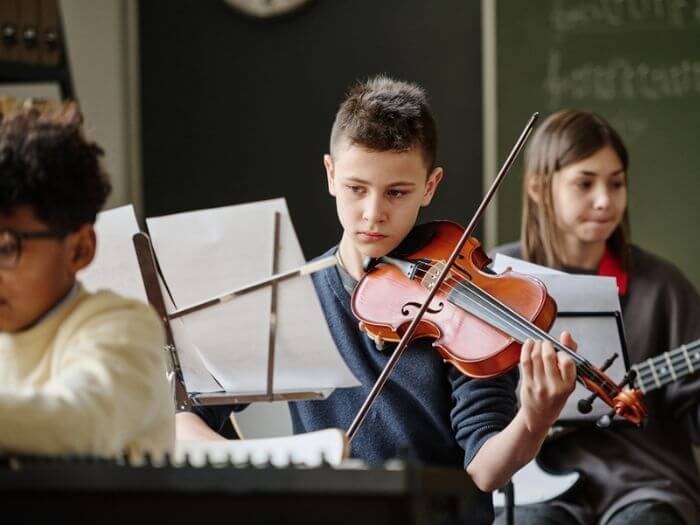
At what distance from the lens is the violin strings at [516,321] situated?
5.05 feet

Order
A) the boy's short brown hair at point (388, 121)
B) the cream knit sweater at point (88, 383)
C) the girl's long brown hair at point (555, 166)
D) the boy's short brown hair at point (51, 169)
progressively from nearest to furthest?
the cream knit sweater at point (88, 383)
the boy's short brown hair at point (51, 169)
the boy's short brown hair at point (388, 121)
the girl's long brown hair at point (555, 166)

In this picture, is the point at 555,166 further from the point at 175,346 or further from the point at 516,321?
the point at 175,346

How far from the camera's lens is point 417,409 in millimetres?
1610

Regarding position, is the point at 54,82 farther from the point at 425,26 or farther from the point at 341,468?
the point at 341,468

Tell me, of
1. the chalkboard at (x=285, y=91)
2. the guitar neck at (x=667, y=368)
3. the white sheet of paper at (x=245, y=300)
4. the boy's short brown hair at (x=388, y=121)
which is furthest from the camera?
the chalkboard at (x=285, y=91)

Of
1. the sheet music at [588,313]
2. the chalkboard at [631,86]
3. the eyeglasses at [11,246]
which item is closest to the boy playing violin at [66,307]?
the eyeglasses at [11,246]

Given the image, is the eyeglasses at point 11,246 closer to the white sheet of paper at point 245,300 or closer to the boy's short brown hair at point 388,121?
the white sheet of paper at point 245,300

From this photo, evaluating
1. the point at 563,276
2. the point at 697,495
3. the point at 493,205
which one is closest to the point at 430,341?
the point at 563,276

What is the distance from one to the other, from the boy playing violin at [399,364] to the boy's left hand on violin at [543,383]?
0.9 inches

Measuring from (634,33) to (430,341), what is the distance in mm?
1761

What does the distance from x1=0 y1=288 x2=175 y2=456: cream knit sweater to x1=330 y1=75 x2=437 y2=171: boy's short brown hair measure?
0.62m

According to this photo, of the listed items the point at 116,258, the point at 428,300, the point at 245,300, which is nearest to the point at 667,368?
the point at 428,300

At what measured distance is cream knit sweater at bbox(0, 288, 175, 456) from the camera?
916 millimetres

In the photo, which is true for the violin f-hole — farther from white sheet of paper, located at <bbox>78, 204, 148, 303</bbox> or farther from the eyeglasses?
the eyeglasses
